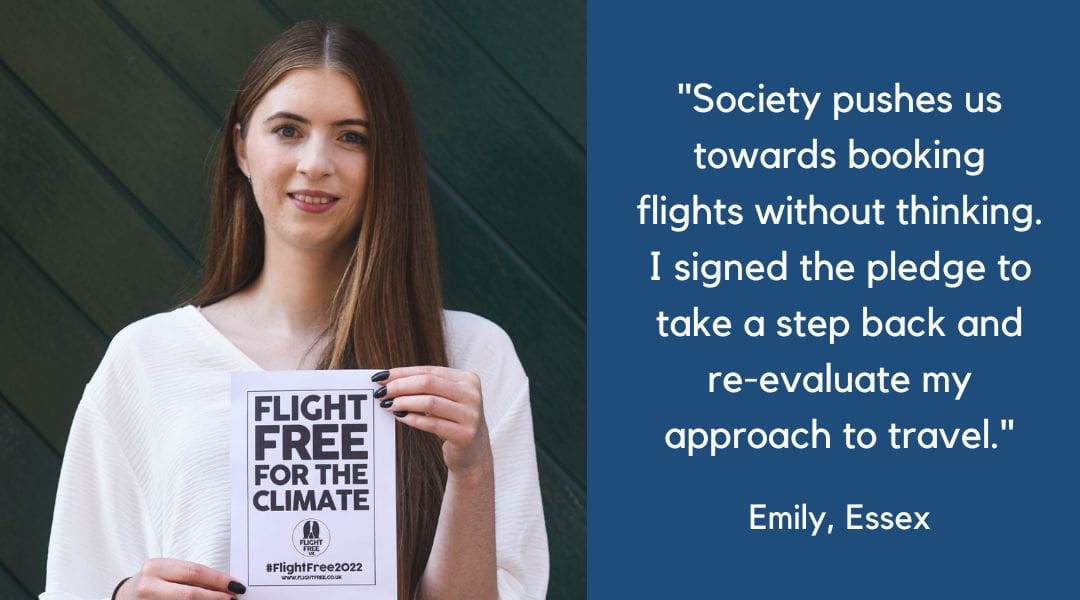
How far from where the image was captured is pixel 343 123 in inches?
69.5

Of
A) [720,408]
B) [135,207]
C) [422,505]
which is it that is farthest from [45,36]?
[720,408]

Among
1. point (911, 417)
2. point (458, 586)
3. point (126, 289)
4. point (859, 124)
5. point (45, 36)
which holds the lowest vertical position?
point (458, 586)

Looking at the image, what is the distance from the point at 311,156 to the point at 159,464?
436mm

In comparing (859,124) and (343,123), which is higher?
(859,124)

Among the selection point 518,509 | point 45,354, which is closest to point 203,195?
point 45,354

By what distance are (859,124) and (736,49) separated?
0.22m

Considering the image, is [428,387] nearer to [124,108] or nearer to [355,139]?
[355,139]

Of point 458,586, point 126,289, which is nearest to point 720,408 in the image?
point 458,586

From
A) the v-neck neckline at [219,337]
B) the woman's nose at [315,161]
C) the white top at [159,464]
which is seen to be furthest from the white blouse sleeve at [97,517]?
the woman's nose at [315,161]

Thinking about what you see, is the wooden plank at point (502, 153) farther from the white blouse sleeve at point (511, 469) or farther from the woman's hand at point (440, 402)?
the woman's hand at point (440, 402)

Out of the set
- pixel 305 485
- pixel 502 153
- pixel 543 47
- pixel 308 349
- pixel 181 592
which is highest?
pixel 543 47

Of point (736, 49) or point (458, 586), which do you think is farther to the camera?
point (736, 49)

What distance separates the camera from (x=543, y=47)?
223cm

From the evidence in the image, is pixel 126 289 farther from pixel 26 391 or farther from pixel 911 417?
pixel 911 417
